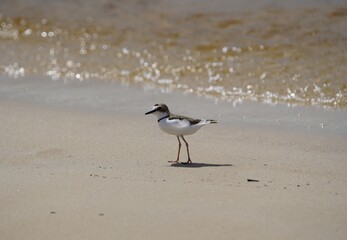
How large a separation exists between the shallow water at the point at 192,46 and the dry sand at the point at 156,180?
1.53 m

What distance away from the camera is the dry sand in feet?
15.1

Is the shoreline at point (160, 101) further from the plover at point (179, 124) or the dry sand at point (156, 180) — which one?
the plover at point (179, 124)

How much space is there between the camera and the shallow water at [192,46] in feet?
30.7

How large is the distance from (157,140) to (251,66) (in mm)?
3378

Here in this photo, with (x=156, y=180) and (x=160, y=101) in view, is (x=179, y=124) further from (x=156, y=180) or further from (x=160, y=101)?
(x=160, y=101)

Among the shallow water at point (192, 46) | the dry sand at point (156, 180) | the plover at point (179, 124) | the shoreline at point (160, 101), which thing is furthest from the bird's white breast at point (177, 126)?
the shallow water at point (192, 46)

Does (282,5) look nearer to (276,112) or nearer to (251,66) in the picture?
(251,66)

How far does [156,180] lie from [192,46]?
579 cm

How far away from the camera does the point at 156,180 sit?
5605 millimetres

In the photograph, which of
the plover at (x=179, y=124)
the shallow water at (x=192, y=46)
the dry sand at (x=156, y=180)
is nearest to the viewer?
the dry sand at (x=156, y=180)

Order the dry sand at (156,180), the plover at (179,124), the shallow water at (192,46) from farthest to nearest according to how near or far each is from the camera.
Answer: the shallow water at (192,46) → the plover at (179,124) → the dry sand at (156,180)

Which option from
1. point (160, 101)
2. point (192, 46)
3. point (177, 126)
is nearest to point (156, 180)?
point (177, 126)

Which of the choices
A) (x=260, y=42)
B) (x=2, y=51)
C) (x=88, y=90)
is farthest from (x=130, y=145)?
(x=2, y=51)

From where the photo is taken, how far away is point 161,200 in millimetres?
5074
